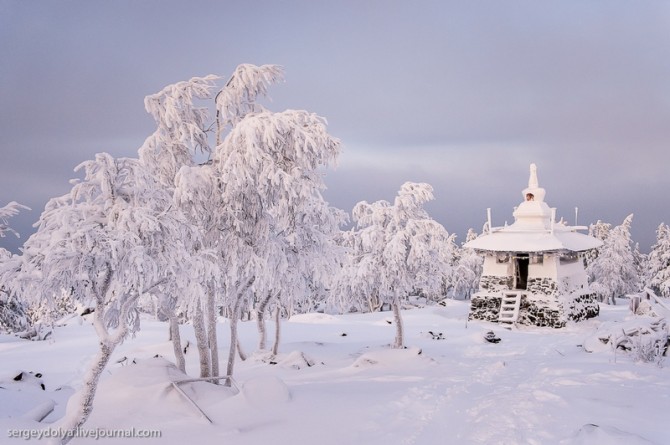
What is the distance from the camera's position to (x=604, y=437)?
20.7ft

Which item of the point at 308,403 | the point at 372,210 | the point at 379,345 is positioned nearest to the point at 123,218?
the point at 308,403

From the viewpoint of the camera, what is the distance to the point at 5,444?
6855 millimetres

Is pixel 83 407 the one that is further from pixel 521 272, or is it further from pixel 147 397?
pixel 521 272

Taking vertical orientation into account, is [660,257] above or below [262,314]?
above

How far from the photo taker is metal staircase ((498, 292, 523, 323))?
25.8 meters

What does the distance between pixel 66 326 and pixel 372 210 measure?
67.6ft

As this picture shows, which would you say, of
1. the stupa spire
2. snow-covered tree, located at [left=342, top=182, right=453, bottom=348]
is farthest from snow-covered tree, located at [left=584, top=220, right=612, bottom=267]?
snow-covered tree, located at [left=342, top=182, right=453, bottom=348]

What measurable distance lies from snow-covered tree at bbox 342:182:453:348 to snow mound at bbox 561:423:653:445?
11.9 meters

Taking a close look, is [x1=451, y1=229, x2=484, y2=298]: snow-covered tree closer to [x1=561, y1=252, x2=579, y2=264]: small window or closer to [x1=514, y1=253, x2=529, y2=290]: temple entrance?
[x1=514, y1=253, x2=529, y2=290]: temple entrance

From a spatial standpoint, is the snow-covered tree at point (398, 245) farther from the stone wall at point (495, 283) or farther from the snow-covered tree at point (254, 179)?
the stone wall at point (495, 283)

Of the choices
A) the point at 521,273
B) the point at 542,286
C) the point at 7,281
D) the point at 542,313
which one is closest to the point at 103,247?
the point at 7,281

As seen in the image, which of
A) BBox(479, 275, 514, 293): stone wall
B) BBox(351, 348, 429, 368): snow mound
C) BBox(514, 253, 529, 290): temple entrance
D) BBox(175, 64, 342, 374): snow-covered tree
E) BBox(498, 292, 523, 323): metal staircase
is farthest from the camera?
BBox(514, 253, 529, 290): temple entrance

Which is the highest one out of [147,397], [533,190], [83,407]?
[533,190]

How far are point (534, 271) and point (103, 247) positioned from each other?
24561mm
